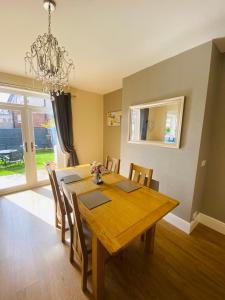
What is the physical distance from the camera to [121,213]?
1218mm

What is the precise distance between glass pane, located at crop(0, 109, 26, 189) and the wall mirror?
8.27ft

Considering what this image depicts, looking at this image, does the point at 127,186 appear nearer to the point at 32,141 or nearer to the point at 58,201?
the point at 58,201

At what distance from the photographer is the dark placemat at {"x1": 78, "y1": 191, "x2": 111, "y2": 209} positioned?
4.38 feet

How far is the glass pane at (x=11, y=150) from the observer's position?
298cm

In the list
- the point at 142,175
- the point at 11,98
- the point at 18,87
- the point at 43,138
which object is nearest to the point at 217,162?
the point at 142,175

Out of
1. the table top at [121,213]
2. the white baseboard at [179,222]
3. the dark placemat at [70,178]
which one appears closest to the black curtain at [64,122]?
the dark placemat at [70,178]

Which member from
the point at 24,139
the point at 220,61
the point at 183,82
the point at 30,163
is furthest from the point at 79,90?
the point at 220,61

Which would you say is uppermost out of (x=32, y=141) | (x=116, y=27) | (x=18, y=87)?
(x=116, y=27)

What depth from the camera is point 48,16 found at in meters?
1.42

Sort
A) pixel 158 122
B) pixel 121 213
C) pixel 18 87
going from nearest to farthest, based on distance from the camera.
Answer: pixel 121 213
pixel 158 122
pixel 18 87

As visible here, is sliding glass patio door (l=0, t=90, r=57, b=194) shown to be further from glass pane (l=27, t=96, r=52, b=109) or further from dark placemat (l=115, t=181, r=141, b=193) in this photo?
dark placemat (l=115, t=181, r=141, b=193)

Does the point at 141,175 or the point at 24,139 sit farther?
the point at 24,139

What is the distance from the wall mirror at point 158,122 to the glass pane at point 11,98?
245 centimetres

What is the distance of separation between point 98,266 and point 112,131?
10.9 feet
